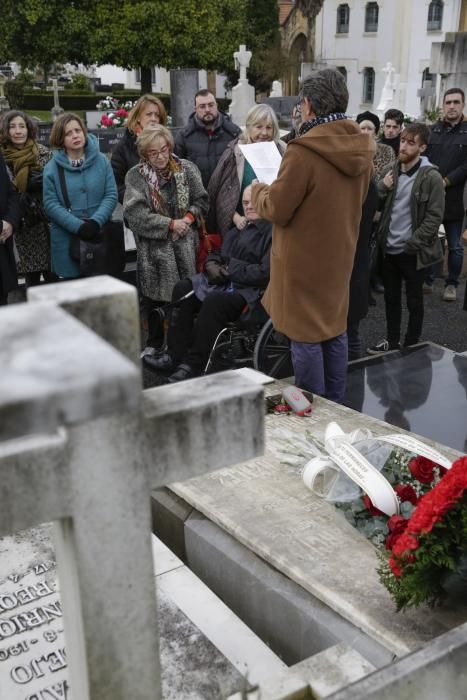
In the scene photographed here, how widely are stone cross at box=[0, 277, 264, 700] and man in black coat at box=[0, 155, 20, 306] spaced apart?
4.17 meters

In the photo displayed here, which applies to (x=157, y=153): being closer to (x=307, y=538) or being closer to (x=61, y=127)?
(x=61, y=127)

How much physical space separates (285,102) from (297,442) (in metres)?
24.2

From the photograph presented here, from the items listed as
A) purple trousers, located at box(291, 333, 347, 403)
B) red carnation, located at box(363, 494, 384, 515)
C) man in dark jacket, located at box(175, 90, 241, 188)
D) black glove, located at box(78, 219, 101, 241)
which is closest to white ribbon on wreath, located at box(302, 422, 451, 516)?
red carnation, located at box(363, 494, 384, 515)

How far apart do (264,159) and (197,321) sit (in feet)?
3.51

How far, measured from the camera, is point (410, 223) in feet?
17.9

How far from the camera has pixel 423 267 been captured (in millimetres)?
5410

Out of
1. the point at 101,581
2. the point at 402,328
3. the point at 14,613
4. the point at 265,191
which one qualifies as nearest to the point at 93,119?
the point at 402,328

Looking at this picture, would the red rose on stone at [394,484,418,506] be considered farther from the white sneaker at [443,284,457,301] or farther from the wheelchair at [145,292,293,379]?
the white sneaker at [443,284,457,301]

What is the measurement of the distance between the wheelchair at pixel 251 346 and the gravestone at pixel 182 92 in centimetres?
884

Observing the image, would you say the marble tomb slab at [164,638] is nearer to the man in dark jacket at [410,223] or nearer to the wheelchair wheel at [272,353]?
the wheelchair wheel at [272,353]

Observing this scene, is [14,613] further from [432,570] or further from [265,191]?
[265,191]

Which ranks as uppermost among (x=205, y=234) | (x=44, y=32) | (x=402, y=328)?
(x=44, y=32)

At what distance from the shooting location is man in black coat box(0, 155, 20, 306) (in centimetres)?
520

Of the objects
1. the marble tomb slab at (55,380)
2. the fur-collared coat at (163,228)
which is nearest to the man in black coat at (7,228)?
the fur-collared coat at (163,228)
